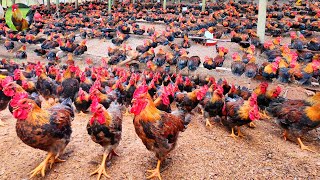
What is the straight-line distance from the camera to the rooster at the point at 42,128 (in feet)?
11.8

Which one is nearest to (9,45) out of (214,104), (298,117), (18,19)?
(18,19)

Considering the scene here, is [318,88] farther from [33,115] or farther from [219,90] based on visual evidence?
[33,115]

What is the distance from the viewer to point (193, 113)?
6711 mm

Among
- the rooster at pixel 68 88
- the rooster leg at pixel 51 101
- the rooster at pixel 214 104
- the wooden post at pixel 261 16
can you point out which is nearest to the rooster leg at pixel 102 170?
the rooster at pixel 214 104

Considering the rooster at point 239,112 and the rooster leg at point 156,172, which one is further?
the rooster at point 239,112

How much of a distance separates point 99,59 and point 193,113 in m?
7.02

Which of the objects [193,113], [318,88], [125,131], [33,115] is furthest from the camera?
[318,88]

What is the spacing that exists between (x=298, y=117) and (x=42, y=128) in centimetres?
440

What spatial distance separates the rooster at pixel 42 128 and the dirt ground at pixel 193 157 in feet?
1.19

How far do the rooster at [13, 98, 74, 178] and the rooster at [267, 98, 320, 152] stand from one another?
157 inches

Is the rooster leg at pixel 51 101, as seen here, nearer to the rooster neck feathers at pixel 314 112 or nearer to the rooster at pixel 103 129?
the rooster at pixel 103 129

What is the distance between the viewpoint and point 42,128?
12.0 ft

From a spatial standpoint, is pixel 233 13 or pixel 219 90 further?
pixel 233 13

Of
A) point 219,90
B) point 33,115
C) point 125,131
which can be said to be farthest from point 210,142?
point 33,115
